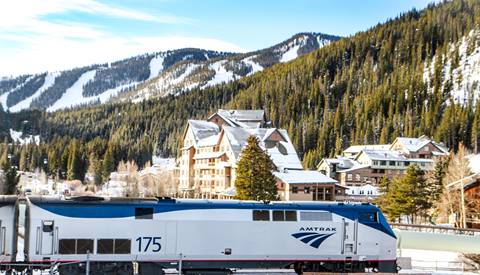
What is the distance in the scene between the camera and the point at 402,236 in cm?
4059

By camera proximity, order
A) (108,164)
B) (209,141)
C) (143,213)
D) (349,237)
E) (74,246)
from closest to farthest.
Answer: (74,246) → (143,213) → (349,237) → (209,141) → (108,164)

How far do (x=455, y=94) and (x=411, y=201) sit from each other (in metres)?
147

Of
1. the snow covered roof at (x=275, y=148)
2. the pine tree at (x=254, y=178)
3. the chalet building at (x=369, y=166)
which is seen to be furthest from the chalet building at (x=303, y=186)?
the chalet building at (x=369, y=166)

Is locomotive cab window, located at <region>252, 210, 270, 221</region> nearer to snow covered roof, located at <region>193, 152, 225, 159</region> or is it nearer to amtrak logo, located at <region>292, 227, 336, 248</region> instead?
amtrak logo, located at <region>292, 227, 336, 248</region>

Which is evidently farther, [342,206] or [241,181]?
[241,181]

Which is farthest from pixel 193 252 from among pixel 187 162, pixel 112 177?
pixel 112 177

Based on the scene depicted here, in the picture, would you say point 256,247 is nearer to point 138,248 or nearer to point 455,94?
point 138,248

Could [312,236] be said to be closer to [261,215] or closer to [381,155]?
[261,215]

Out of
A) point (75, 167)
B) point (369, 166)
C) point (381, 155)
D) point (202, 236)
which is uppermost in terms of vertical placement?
point (381, 155)

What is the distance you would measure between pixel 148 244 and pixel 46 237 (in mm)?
4331

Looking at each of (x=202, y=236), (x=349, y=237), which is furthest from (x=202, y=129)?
(x=202, y=236)

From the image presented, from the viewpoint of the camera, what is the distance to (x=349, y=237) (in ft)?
91.5

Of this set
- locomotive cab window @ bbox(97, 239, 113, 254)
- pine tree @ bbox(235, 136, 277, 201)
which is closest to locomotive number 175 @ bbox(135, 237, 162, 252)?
locomotive cab window @ bbox(97, 239, 113, 254)

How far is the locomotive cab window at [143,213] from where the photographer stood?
25312mm
